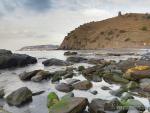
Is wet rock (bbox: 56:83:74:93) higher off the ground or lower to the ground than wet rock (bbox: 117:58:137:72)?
lower

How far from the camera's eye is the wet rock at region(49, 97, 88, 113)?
1175 centimetres

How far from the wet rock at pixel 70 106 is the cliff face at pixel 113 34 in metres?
99.1

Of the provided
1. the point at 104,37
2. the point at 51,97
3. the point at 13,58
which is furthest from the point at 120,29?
the point at 51,97

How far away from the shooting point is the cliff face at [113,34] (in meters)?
119

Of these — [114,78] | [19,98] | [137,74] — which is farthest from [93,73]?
[19,98]

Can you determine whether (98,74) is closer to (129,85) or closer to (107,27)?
(129,85)

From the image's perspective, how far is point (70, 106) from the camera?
11.9 meters

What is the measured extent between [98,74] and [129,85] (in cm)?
626

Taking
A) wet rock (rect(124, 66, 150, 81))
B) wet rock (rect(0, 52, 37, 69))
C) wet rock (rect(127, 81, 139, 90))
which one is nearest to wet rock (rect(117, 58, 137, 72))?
wet rock (rect(124, 66, 150, 81))

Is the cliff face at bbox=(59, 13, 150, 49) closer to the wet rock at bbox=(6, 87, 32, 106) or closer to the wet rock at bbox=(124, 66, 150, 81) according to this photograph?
the wet rock at bbox=(124, 66, 150, 81)

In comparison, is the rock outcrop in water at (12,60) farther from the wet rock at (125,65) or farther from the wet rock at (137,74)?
the wet rock at (137,74)

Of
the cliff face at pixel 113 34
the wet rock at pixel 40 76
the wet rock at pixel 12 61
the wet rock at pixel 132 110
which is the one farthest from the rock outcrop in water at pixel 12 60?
the cliff face at pixel 113 34

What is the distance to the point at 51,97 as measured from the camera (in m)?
14.7

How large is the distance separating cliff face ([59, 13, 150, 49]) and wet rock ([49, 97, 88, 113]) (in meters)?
99.1
